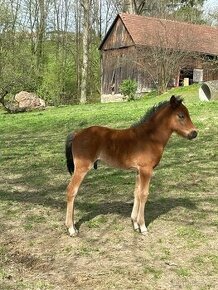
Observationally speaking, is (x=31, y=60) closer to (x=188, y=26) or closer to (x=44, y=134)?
(x=188, y=26)

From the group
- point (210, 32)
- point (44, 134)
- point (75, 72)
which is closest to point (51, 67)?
point (75, 72)

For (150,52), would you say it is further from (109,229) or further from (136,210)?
(109,229)

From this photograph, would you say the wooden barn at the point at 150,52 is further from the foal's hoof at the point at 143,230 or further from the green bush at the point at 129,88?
the foal's hoof at the point at 143,230

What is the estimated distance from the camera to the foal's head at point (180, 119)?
5.95 meters

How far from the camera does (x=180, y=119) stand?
5973 mm

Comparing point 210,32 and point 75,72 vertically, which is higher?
point 210,32

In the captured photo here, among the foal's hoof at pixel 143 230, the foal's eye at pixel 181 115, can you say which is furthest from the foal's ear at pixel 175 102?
the foal's hoof at pixel 143 230

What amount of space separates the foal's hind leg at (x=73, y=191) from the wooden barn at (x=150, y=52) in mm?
30721

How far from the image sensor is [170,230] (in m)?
6.12

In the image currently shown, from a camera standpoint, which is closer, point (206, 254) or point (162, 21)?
point (206, 254)

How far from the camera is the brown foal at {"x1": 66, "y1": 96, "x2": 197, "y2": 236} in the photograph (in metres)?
5.80

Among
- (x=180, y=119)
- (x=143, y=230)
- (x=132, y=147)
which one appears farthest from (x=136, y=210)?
(x=180, y=119)

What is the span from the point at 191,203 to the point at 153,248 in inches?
80.5

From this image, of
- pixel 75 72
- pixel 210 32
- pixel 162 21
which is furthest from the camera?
pixel 75 72
